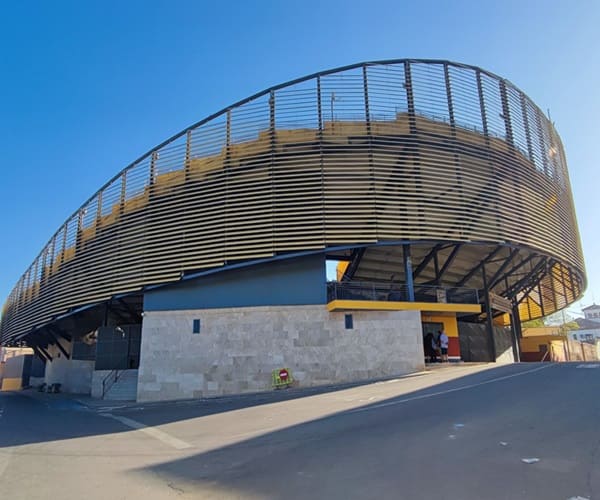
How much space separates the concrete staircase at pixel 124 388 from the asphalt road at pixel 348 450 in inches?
326

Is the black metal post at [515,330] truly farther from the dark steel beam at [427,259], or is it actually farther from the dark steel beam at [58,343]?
the dark steel beam at [58,343]

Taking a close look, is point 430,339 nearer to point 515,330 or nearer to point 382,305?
point 382,305

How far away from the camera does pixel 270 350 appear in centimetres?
1742

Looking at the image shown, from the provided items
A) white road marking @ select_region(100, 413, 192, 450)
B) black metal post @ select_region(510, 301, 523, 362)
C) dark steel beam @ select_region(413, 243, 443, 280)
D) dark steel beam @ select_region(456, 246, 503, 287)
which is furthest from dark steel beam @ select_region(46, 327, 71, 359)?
black metal post @ select_region(510, 301, 523, 362)

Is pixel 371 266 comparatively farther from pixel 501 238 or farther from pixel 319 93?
pixel 319 93

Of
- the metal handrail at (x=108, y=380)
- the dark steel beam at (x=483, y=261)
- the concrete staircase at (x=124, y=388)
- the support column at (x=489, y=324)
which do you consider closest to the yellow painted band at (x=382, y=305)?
the dark steel beam at (x=483, y=261)

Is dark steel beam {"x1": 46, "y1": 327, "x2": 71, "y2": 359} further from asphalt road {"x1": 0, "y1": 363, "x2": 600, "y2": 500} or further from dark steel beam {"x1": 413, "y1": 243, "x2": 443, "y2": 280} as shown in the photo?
dark steel beam {"x1": 413, "y1": 243, "x2": 443, "y2": 280}

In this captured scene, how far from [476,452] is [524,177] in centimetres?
1997

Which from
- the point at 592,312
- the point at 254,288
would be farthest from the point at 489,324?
the point at 592,312

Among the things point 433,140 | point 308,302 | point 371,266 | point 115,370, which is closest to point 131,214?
point 115,370

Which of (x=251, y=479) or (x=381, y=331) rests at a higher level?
(x=381, y=331)

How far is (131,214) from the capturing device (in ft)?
73.0

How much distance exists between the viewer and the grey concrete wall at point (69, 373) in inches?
1226

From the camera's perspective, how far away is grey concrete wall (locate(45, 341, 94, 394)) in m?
31.1
